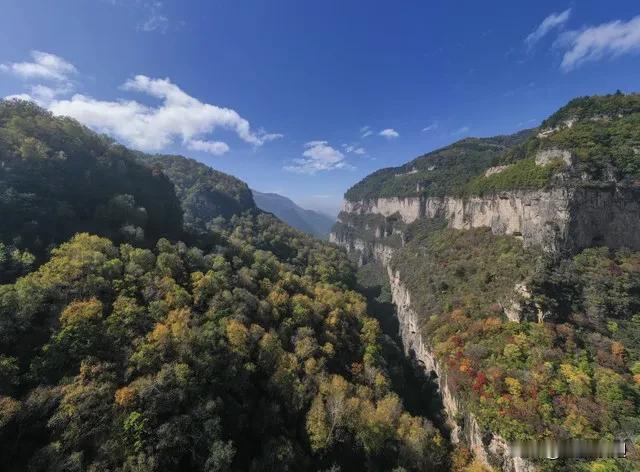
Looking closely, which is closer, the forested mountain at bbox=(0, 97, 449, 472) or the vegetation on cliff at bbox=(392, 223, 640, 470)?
the forested mountain at bbox=(0, 97, 449, 472)

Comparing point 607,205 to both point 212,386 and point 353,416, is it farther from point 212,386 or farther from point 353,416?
point 212,386

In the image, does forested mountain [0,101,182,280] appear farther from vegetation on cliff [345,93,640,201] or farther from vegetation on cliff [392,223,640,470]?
vegetation on cliff [345,93,640,201]

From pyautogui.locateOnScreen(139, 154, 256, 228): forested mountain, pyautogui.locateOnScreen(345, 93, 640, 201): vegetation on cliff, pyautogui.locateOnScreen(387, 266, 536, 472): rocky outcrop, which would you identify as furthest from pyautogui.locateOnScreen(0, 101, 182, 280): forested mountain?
pyautogui.locateOnScreen(345, 93, 640, 201): vegetation on cliff

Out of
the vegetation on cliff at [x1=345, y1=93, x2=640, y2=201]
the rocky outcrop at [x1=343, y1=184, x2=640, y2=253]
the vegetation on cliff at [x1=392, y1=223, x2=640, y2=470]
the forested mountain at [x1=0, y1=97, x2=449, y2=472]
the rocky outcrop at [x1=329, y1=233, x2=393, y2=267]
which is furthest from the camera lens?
the rocky outcrop at [x1=329, y1=233, x2=393, y2=267]

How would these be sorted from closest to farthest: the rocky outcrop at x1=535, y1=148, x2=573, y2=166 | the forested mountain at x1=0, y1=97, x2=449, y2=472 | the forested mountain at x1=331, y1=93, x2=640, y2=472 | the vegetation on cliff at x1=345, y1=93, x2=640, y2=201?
the forested mountain at x1=0, y1=97, x2=449, y2=472
the forested mountain at x1=331, y1=93, x2=640, y2=472
the vegetation on cliff at x1=345, y1=93, x2=640, y2=201
the rocky outcrop at x1=535, y1=148, x2=573, y2=166

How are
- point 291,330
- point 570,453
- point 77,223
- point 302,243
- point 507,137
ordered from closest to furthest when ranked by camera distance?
point 570,453 < point 291,330 < point 77,223 < point 302,243 < point 507,137

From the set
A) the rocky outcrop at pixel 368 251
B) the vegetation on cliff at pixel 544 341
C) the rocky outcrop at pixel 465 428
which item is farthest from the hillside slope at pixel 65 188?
the rocky outcrop at pixel 368 251

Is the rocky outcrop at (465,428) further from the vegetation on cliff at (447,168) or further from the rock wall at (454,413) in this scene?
the vegetation on cliff at (447,168)

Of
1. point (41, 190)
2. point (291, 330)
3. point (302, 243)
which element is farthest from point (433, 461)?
point (302, 243)
